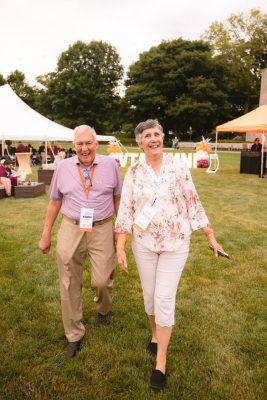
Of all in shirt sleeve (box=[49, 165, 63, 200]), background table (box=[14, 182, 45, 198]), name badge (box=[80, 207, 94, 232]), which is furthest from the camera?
background table (box=[14, 182, 45, 198])

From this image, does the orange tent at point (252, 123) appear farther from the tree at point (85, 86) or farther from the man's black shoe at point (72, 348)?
the tree at point (85, 86)

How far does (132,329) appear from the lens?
11.8ft

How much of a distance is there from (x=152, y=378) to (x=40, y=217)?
6209 mm

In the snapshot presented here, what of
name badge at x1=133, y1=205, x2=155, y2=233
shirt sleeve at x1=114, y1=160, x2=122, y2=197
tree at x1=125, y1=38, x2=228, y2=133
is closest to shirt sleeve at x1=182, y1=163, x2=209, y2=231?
name badge at x1=133, y1=205, x2=155, y2=233

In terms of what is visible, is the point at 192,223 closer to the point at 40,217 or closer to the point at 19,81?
the point at 40,217

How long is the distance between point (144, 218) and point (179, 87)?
49.4 m

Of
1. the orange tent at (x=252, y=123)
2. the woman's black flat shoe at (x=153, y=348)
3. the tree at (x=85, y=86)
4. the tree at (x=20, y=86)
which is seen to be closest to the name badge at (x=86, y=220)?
the woman's black flat shoe at (x=153, y=348)

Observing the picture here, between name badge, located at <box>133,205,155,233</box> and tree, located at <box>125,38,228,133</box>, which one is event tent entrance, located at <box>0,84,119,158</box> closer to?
name badge, located at <box>133,205,155,233</box>

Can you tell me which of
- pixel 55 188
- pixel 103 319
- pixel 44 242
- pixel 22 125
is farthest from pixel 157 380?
pixel 22 125

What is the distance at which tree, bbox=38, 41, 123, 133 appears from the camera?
57.4 m

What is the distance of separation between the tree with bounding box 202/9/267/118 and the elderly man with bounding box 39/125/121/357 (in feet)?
173

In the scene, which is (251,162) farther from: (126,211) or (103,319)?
(126,211)

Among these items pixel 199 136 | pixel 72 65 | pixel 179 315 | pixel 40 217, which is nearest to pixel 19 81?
pixel 72 65

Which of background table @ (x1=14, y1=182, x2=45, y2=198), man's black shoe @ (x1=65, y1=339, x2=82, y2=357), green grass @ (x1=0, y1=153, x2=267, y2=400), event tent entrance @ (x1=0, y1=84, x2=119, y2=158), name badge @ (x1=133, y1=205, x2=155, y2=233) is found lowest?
green grass @ (x1=0, y1=153, x2=267, y2=400)
